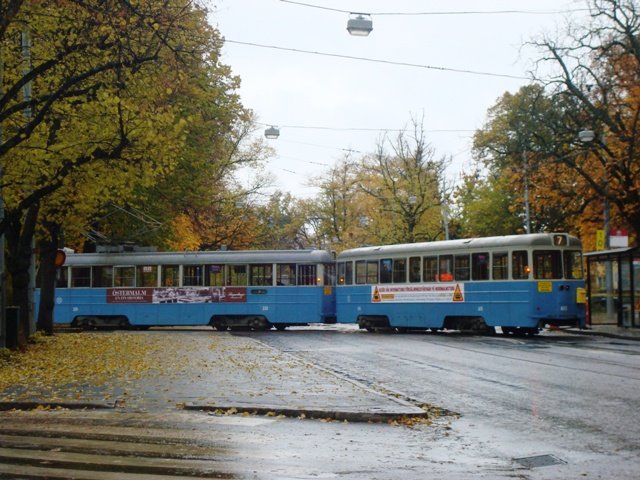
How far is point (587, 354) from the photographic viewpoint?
20.7 m

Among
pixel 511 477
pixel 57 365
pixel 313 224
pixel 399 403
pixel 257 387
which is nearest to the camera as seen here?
pixel 511 477

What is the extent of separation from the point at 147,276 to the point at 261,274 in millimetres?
5003

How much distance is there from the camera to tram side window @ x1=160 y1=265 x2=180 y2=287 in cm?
3728

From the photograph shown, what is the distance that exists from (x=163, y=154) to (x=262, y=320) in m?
17.2

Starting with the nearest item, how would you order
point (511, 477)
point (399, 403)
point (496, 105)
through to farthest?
point (511, 477), point (399, 403), point (496, 105)

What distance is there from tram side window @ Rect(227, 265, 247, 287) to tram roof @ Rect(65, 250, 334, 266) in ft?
0.81

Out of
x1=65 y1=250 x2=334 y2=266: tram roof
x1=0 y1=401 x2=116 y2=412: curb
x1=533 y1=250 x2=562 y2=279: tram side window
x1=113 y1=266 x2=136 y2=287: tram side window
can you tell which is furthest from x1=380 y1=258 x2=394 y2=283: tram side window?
x1=0 y1=401 x2=116 y2=412: curb

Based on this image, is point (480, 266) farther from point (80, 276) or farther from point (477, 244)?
point (80, 276)

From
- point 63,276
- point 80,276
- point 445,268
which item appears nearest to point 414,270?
point 445,268

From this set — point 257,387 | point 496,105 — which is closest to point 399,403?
point 257,387

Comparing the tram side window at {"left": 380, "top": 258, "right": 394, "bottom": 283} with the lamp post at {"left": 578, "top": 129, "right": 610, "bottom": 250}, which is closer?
the lamp post at {"left": 578, "top": 129, "right": 610, "bottom": 250}

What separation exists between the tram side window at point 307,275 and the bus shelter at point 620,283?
35.0 ft

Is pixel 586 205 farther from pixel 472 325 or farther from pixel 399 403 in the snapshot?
pixel 399 403

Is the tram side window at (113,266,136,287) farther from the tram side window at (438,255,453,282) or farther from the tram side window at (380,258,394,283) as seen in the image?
the tram side window at (438,255,453,282)
